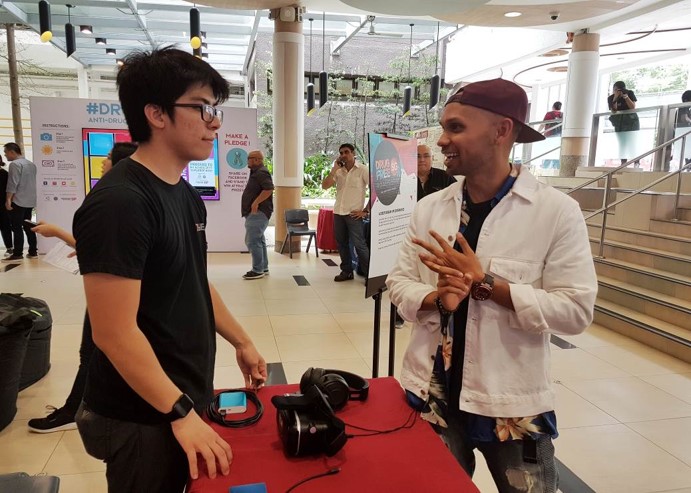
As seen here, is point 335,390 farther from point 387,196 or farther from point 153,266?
point 387,196

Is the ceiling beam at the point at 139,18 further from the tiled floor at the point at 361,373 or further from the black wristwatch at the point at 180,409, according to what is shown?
the black wristwatch at the point at 180,409

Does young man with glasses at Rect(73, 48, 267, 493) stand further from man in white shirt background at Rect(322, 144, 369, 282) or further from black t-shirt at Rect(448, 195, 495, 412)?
man in white shirt background at Rect(322, 144, 369, 282)

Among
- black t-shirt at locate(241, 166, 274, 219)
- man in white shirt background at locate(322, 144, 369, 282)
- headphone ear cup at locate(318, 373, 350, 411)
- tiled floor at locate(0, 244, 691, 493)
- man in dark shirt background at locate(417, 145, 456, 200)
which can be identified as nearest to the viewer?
headphone ear cup at locate(318, 373, 350, 411)

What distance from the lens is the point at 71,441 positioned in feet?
8.20

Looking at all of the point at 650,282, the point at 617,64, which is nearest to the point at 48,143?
the point at 650,282

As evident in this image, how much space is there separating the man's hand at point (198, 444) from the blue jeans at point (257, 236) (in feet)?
16.8

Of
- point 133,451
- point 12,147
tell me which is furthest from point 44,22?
point 133,451

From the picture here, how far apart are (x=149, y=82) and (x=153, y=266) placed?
1.27 feet

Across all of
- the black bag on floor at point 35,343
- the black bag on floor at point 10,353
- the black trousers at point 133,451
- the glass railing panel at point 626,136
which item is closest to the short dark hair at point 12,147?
the black bag on floor at point 35,343

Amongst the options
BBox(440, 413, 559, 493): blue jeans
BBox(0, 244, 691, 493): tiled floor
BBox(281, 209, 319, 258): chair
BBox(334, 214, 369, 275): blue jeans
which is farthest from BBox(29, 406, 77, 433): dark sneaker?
BBox(281, 209, 319, 258): chair

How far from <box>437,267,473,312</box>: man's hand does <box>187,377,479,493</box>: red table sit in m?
0.32

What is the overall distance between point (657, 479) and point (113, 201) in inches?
105

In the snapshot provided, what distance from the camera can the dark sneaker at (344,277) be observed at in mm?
6246

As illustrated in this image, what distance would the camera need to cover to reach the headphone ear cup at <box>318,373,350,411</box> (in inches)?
48.6
